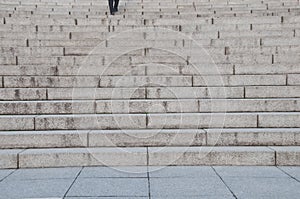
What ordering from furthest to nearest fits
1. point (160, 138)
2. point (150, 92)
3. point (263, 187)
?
1. point (150, 92)
2. point (160, 138)
3. point (263, 187)

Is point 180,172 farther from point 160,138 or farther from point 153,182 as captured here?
point 160,138

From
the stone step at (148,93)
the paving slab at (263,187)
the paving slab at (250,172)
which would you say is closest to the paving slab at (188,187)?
the paving slab at (263,187)

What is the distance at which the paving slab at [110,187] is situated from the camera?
2.80 meters

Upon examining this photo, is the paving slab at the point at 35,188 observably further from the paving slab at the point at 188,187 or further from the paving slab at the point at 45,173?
the paving slab at the point at 188,187

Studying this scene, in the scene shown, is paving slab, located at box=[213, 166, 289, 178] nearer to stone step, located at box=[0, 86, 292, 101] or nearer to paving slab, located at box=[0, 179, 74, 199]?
stone step, located at box=[0, 86, 292, 101]

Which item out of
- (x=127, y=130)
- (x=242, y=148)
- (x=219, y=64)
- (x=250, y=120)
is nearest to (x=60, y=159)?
(x=127, y=130)

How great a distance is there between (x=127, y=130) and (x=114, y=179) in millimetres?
919

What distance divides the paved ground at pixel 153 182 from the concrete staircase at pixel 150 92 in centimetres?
18

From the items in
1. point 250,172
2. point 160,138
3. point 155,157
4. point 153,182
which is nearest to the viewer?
point 153,182

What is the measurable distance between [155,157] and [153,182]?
525mm

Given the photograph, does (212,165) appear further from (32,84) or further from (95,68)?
(32,84)

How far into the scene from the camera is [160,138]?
3.82m

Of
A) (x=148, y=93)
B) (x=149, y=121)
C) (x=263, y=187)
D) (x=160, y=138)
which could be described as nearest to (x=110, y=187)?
(x=160, y=138)

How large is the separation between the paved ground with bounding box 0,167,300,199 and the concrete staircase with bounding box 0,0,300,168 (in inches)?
7.2
